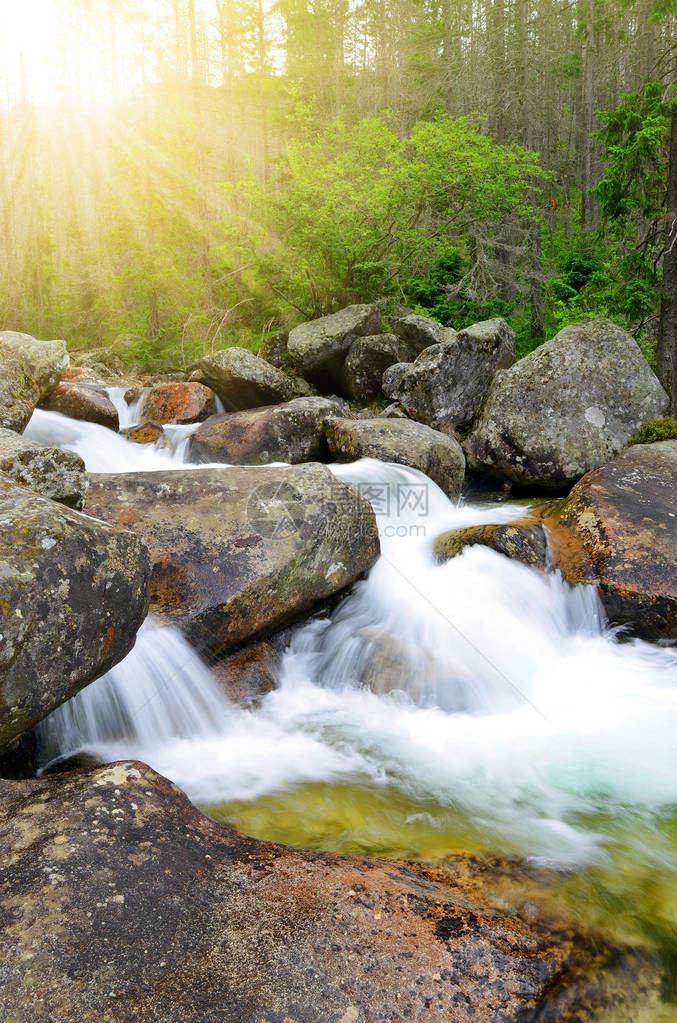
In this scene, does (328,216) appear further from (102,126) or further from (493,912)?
(102,126)

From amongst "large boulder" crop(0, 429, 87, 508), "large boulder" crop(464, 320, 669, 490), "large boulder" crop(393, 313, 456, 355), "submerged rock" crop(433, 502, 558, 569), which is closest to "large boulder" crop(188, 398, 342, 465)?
"large boulder" crop(464, 320, 669, 490)

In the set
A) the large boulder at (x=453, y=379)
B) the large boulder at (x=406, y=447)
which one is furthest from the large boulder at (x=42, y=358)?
the large boulder at (x=453, y=379)

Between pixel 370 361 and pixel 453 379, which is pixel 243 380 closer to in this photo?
pixel 370 361

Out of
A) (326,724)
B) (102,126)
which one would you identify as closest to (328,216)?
(326,724)

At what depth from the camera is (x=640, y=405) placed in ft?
28.3

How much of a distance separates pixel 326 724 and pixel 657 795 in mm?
2164

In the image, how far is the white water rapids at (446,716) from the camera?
139 inches

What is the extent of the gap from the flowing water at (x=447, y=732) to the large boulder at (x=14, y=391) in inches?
167

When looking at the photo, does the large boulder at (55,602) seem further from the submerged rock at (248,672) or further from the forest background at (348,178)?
the forest background at (348,178)

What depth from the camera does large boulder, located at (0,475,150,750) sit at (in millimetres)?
2682

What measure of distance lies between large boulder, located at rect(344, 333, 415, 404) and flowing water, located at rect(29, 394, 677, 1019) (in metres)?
7.72

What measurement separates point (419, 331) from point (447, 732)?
11412mm

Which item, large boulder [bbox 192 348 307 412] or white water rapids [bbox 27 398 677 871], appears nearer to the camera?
white water rapids [bbox 27 398 677 871]

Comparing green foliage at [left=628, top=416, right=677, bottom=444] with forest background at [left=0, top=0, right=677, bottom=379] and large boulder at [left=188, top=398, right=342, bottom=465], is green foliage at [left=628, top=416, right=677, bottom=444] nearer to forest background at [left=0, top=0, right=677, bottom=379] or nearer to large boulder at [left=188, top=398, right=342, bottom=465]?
forest background at [left=0, top=0, right=677, bottom=379]
